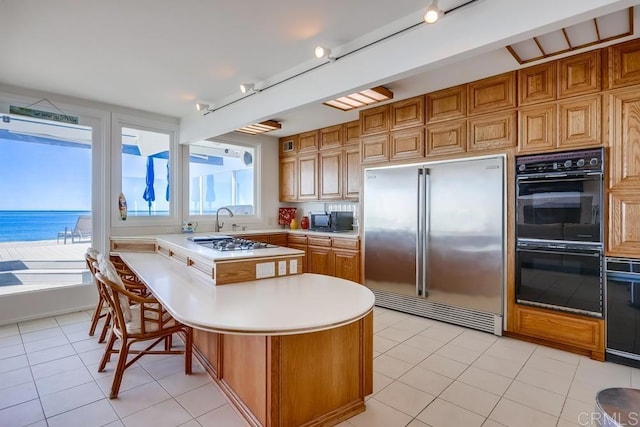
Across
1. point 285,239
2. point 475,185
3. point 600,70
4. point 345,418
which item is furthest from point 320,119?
point 345,418

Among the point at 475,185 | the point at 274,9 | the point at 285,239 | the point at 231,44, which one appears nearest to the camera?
the point at 274,9

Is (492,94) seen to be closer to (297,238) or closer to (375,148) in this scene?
(375,148)

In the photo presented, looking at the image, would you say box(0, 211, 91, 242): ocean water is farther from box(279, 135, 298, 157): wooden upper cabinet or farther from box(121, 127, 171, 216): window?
box(279, 135, 298, 157): wooden upper cabinet

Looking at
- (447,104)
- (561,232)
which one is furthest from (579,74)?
(561,232)

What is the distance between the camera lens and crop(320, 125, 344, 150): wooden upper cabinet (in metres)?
4.98

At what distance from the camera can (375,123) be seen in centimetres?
412

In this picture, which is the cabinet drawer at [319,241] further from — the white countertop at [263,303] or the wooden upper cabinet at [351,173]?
the white countertop at [263,303]

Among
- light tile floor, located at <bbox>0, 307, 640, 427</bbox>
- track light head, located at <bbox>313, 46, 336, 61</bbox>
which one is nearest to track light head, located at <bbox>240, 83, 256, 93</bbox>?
track light head, located at <bbox>313, 46, 336, 61</bbox>

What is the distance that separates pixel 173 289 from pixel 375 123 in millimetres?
3035

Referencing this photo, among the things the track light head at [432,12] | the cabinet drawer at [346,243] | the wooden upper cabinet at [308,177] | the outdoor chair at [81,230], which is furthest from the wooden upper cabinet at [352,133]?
the outdoor chair at [81,230]

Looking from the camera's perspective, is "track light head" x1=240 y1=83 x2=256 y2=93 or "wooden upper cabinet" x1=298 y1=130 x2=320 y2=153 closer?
"track light head" x1=240 y1=83 x2=256 y2=93

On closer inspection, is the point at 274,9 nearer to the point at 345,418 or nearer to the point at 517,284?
the point at 345,418

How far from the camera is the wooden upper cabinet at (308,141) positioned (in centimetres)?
530

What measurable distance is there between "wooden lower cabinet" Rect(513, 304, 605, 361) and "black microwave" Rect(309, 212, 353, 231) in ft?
8.24
